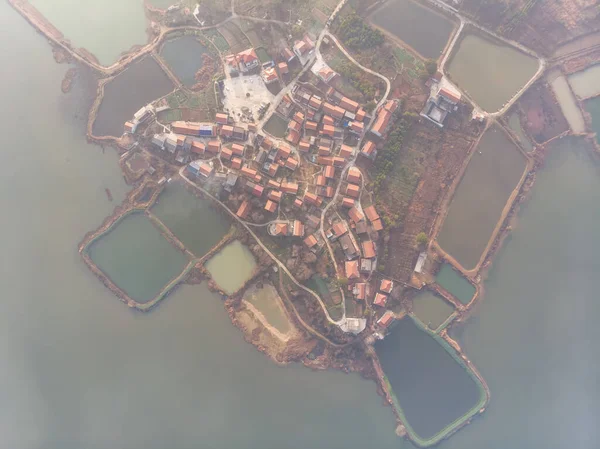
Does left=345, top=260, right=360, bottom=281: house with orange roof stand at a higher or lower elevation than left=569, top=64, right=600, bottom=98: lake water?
lower

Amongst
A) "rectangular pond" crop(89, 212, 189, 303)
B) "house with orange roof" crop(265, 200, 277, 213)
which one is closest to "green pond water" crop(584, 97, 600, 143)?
"house with orange roof" crop(265, 200, 277, 213)

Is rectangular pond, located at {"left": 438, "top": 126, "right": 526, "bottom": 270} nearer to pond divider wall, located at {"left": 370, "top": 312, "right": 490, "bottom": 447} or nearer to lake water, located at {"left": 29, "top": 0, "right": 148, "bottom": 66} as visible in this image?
pond divider wall, located at {"left": 370, "top": 312, "right": 490, "bottom": 447}

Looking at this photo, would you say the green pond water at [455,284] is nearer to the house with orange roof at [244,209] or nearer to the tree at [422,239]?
the tree at [422,239]

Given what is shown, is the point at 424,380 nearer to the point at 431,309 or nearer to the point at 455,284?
the point at 431,309

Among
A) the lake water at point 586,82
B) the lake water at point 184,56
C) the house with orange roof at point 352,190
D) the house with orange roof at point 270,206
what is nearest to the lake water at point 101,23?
the lake water at point 184,56

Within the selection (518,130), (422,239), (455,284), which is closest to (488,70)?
(518,130)

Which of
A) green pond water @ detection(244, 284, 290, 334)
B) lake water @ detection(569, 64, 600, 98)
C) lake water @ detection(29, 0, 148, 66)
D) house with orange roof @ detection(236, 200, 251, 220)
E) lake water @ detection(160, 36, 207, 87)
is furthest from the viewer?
lake water @ detection(29, 0, 148, 66)
